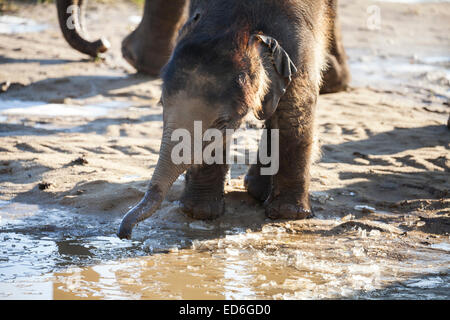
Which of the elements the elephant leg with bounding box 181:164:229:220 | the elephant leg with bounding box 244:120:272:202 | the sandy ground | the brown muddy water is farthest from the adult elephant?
the brown muddy water

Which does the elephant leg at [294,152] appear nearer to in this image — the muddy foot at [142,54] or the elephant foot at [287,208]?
the elephant foot at [287,208]

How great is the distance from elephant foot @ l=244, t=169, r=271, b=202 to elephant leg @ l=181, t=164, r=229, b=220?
38 cm

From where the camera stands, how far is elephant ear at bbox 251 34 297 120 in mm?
4477

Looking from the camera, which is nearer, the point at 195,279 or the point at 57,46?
the point at 195,279

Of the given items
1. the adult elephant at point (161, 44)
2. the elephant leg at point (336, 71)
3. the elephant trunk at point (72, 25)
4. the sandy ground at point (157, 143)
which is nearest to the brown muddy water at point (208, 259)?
the sandy ground at point (157, 143)

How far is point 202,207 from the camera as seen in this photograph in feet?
17.7

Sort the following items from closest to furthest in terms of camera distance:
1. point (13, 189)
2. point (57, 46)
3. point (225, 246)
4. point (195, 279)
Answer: point (195, 279), point (225, 246), point (13, 189), point (57, 46)

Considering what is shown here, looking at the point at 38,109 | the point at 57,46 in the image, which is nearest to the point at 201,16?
the point at 38,109

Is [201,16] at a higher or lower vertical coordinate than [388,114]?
higher

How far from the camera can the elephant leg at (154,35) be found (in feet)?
29.5

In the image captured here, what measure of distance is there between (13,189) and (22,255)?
1388mm
